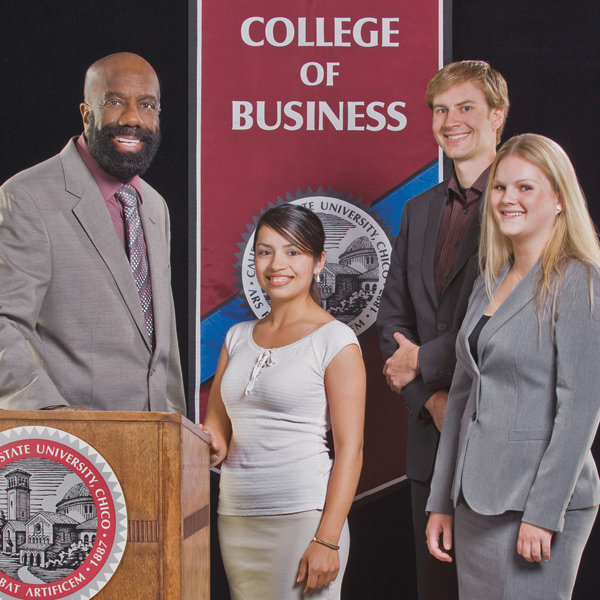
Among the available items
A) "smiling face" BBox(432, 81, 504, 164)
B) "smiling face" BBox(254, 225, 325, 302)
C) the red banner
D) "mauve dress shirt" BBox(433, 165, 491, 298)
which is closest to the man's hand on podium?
"smiling face" BBox(254, 225, 325, 302)

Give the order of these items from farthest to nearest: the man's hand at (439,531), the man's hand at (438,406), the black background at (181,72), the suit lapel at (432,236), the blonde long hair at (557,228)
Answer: the black background at (181,72), the suit lapel at (432,236), the man's hand at (438,406), the man's hand at (439,531), the blonde long hair at (557,228)

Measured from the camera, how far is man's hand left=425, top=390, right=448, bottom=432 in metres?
2.37

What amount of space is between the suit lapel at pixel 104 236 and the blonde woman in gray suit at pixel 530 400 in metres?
0.88

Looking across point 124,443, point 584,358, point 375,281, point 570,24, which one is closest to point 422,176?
point 375,281

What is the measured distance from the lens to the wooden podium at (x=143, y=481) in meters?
1.53

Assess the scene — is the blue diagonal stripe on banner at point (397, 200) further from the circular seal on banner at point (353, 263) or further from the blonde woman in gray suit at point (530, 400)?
A: the blonde woman in gray suit at point (530, 400)

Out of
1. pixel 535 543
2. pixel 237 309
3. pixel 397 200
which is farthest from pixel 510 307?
pixel 237 309

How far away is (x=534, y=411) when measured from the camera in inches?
72.2

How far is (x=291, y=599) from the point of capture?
2.14m

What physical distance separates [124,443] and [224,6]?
2251 mm

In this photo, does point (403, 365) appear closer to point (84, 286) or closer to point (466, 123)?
point (466, 123)

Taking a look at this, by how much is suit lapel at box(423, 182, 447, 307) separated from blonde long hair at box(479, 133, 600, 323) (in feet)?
1.48

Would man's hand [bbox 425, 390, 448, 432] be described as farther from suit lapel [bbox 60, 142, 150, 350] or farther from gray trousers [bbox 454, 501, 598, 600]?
suit lapel [bbox 60, 142, 150, 350]

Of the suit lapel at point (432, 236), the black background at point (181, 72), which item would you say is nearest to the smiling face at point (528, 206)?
the suit lapel at point (432, 236)
